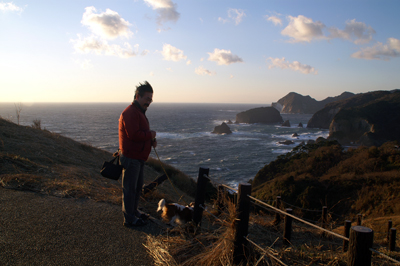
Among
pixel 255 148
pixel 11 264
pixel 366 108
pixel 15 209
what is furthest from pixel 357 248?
pixel 366 108

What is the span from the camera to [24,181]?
5230 millimetres

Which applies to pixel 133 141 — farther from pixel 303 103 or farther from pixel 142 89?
pixel 303 103

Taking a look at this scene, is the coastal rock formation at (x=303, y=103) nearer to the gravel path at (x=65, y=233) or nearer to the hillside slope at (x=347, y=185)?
the hillside slope at (x=347, y=185)

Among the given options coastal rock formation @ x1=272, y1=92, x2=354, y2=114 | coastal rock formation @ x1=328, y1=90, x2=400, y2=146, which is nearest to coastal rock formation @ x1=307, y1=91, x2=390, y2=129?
coastal rock formation @ x1=328, y1=90, x2=400, y2=146

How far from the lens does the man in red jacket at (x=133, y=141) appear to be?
3463 mm

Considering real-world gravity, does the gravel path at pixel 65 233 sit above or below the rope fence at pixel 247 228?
below

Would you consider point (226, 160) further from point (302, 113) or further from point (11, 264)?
point (302, 113)

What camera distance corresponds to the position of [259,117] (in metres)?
102

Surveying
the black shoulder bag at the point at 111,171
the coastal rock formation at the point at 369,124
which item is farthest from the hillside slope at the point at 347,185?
the coastal rock formation at the point at 369,124

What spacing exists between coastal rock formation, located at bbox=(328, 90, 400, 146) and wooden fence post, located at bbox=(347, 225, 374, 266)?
55835mm

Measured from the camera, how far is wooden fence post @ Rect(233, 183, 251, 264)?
8.78 ft

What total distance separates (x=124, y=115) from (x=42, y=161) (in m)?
5.70

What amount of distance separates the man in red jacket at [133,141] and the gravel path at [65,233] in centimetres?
41

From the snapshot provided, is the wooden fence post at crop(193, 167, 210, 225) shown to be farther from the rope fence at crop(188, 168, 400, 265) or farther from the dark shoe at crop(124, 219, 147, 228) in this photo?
the dark shoe at crop(124, 219, 147, 228)
